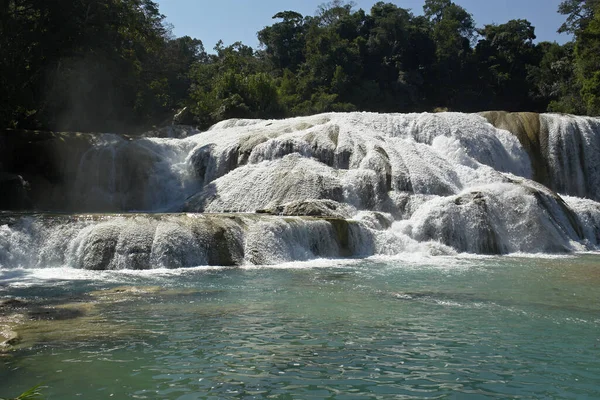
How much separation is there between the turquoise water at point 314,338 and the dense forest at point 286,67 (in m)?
14.5

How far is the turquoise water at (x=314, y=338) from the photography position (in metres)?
6.08

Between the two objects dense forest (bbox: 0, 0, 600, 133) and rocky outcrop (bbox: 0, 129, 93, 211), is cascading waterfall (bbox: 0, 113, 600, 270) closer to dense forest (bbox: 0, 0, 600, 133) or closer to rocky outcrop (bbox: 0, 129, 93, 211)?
rocky outcrop (bbox: 0, 129, 93, 211)

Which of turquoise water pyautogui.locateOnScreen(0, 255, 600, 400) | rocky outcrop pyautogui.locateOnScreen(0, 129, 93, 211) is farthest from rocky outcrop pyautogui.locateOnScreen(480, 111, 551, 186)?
rocky outcrop pyautogui.locateOnScreen(0, 129, 93, 211)

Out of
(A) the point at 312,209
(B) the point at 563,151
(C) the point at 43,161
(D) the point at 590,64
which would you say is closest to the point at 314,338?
(A) the point at 312,209

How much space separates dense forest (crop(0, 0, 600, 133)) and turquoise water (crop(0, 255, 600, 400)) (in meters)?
14.5

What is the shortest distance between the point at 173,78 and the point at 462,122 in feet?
96.1

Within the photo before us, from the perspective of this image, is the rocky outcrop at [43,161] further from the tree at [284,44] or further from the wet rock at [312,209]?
the tree at [284,44]

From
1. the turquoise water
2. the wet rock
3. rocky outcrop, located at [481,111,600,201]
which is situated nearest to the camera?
the turquoise water

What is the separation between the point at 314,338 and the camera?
7910 millimetres

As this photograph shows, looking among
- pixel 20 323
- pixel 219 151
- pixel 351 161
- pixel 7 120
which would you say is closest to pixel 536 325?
pixel 20 323

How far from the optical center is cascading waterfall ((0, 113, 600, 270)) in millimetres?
15328

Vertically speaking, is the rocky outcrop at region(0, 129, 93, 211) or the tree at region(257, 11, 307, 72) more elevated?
the tree at region(257, 11, 307, 72)

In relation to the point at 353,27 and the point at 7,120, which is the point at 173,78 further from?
the point at 7,120

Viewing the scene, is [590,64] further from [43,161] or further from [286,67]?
[43,161]
